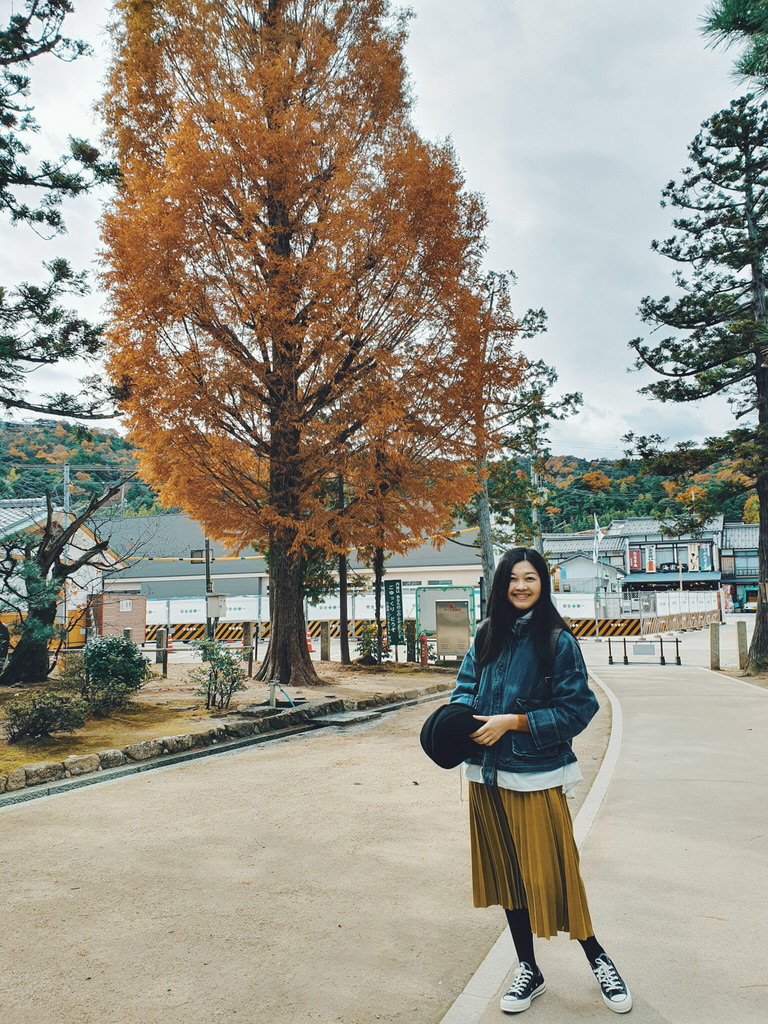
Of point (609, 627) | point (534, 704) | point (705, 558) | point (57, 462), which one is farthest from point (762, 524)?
point (705, 558)

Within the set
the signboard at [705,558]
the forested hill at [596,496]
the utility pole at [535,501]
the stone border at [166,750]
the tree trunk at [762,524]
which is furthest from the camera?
the forested hill at [596,496]

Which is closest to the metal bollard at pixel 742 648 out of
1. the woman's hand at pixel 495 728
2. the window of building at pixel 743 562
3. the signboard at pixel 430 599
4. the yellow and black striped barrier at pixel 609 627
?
the signboard at pixel 430 599

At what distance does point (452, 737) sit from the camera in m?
2.95

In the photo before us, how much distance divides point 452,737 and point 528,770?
33 cm

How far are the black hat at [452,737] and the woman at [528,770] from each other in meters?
0.04

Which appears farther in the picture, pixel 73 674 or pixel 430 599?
pixel 430 599

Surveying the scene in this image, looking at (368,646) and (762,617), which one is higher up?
(762,617)

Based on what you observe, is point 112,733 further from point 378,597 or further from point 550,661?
point 378,597

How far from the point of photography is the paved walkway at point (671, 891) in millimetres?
2912

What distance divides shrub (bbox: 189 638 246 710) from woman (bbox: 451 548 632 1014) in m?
8.28

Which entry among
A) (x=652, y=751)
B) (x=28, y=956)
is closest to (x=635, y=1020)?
(x=28, y=956)

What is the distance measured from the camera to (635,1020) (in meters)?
2.76

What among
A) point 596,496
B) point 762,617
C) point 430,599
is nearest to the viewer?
point 762,617

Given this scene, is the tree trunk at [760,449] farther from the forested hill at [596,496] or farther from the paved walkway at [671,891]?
the forested hill at [596,496]
